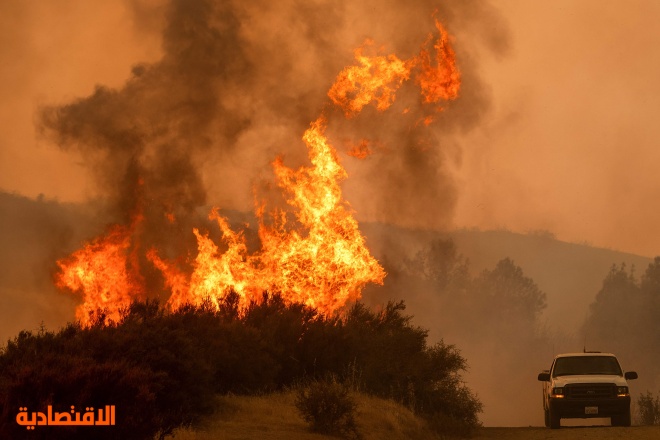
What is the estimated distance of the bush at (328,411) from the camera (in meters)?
22.4

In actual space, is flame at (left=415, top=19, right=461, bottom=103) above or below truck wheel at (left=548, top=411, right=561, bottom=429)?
above

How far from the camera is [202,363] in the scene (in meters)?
22.7

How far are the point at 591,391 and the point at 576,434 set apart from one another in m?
2.19

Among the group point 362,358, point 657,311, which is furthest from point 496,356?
point 362,358

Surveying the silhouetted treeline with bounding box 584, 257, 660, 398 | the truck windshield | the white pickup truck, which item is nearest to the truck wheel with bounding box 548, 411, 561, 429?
the white pickup truck

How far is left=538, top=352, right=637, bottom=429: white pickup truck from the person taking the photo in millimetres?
28406

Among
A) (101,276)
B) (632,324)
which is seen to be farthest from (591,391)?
(632,324)

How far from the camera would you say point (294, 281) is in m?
41.2

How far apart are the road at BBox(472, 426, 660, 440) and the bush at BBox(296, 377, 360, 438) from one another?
595cm

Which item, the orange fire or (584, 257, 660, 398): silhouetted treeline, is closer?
the orange fire

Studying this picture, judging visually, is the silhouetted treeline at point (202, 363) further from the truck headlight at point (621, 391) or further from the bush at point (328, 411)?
the truck headlight at point (621, 391)

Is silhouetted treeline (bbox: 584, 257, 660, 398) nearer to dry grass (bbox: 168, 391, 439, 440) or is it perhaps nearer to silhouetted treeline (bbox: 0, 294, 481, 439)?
silhouetted treeline (bbox: 0, 294, 481, 439)

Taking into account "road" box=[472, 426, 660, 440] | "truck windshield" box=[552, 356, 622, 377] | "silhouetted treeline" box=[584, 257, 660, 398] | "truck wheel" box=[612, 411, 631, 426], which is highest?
"silhouetted treeline" box=[584, 257, 660, 398]

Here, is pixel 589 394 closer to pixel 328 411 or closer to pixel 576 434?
A: pixel 576 434
